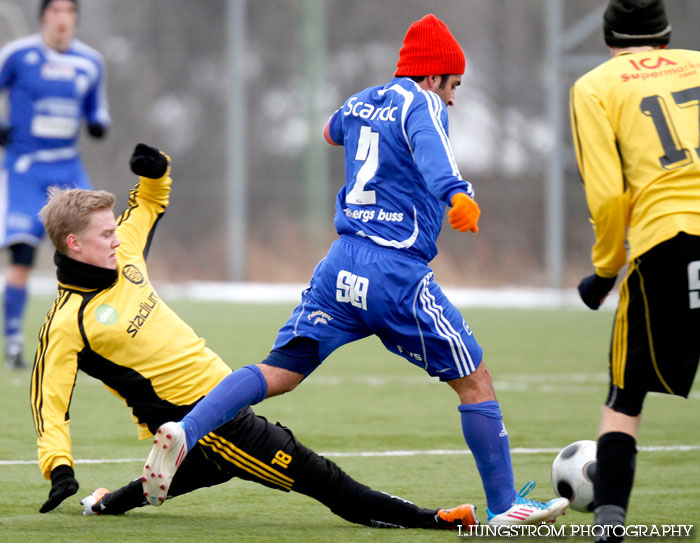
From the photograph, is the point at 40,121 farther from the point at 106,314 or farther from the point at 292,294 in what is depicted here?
the point at 292,294

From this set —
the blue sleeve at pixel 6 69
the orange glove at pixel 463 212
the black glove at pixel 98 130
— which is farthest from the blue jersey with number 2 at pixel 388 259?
the blue sleeve at pixel 6 69

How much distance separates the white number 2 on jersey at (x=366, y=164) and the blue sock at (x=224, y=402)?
696 millimetres

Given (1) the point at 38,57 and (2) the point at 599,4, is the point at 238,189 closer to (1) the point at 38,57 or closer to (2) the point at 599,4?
(2) the point at 599,4

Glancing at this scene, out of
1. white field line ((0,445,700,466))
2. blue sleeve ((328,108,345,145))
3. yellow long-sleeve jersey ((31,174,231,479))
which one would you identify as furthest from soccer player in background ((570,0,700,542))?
white field line ((0,445,700,466))

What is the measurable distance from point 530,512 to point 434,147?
120 centimetres

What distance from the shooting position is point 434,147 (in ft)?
12.8

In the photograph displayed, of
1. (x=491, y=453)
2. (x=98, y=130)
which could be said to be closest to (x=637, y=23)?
(x=491, y=453)

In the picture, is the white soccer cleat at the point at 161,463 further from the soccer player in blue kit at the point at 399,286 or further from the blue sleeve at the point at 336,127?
the blue sleeve at the point at 336,127

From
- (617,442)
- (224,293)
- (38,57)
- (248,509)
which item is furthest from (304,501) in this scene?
(224,293)

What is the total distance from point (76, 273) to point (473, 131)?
1427 cm

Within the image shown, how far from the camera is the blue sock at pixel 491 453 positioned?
13.4 feet

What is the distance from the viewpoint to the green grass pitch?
13.8 feet

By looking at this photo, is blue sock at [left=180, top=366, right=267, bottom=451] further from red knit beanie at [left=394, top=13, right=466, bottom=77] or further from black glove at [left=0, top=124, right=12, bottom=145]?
black glove at [left=0, top=124, right=12, bottom=145]

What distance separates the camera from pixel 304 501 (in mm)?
4730
